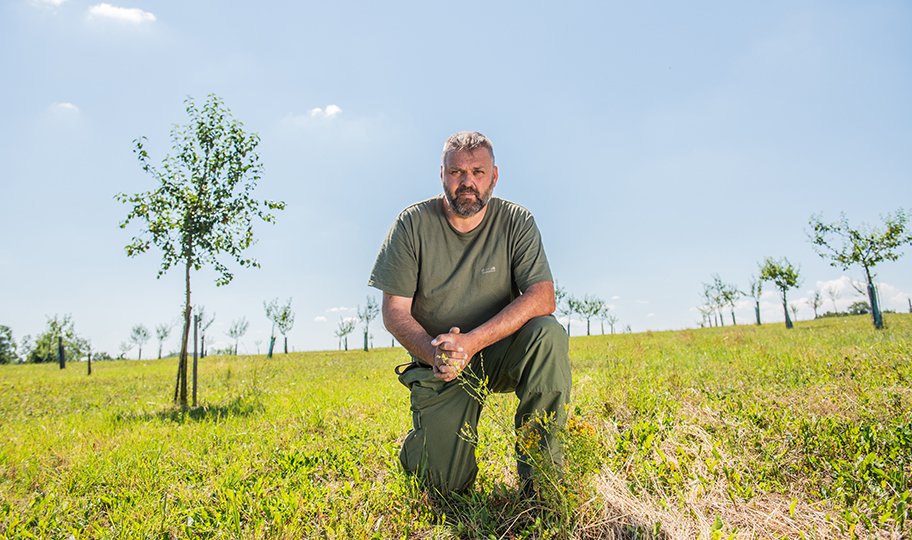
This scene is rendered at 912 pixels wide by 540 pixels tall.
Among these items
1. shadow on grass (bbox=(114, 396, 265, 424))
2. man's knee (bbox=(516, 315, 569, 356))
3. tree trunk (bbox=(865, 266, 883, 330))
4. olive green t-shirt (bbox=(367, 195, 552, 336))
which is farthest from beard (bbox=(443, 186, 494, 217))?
tree trunk (bbox=(865, 266, 883, 330))

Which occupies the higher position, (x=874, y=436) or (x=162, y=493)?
(x=874, y=436)

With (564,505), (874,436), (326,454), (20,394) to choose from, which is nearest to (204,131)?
(326,454)

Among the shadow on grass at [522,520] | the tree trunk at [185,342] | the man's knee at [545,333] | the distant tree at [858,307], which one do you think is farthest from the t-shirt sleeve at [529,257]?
the distant tree at [858,307]

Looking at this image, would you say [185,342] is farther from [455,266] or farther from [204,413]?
[455,266]

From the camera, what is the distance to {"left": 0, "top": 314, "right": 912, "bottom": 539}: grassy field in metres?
2.56

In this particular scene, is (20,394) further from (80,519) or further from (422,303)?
(422,303)

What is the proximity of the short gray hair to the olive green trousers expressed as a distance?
1138 mm

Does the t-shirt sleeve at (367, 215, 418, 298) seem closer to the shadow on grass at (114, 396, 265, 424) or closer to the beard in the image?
the beard

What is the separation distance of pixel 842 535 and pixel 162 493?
159 inches

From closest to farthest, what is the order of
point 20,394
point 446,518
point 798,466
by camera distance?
1. point 446,518
2. point 798,466
3. point 20,394

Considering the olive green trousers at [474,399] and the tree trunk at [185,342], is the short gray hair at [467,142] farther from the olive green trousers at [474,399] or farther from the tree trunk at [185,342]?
the tree trunk at [185,342]

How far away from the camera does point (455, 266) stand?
3.44 m

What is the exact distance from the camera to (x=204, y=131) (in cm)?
1030

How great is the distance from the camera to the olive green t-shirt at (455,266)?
133 inches
